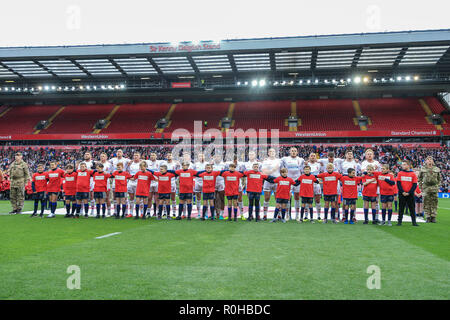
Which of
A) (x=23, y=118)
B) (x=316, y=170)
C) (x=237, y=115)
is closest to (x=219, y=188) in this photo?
(x=316, y=170)

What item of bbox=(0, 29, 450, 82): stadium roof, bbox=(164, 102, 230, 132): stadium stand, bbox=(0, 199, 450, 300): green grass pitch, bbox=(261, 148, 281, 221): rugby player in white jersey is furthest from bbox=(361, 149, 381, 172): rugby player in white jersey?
bbox=(164, 102, 230, 132): stadium stand

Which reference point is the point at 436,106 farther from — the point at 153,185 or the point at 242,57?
the point at 153,185

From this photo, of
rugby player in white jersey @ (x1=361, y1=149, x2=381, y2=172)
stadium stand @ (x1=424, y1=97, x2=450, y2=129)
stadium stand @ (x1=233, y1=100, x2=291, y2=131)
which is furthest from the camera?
stadium stand @ (x1=233, y1=100, x2=291, y2=131)

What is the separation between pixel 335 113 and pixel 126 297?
133 feet

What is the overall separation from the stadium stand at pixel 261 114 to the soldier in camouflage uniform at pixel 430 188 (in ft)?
91.8

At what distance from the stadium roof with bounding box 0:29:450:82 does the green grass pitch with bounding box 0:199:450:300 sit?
24.8 m

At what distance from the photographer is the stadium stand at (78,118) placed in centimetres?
4194

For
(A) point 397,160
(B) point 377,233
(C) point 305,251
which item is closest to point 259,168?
(B) point 377,233

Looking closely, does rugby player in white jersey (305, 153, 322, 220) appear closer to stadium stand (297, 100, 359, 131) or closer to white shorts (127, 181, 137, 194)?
white shorts (127, 181, 137, 194)

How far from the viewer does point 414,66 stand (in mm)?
34156

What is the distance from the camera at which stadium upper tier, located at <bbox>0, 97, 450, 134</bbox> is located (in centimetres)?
3869

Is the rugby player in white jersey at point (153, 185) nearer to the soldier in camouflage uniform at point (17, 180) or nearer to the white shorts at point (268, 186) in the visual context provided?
the white shorts at point (268, 186)

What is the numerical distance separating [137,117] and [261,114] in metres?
16.1

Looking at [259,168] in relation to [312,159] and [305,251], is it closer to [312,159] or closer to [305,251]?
[312,159]
